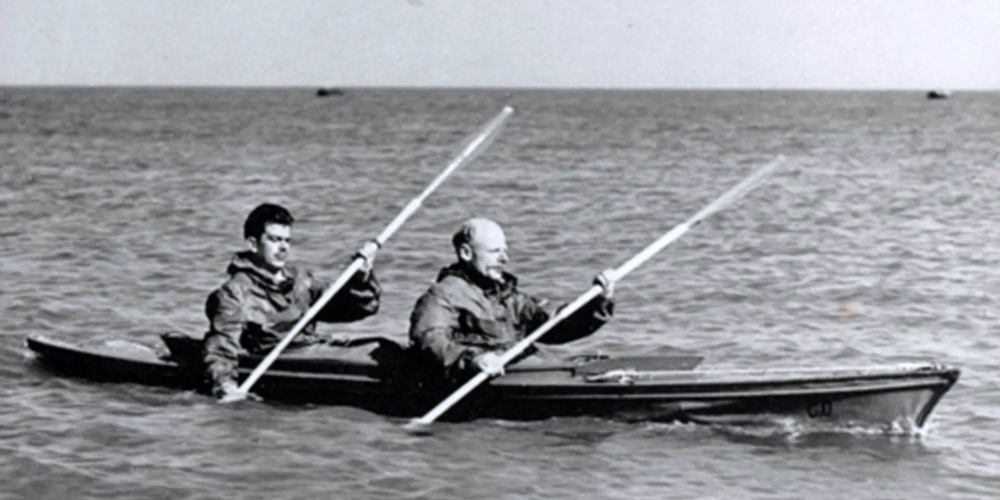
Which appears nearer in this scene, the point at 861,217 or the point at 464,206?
the point at 861,217

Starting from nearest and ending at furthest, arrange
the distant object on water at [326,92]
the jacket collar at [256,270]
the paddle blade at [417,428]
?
1. the paddle blade at [417,428]
2. the jacket collar at [256,270]
3. the distant object on water at [326,92]

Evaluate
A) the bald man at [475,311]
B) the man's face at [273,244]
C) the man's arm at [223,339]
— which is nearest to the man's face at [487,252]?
the bald man at [475,311]

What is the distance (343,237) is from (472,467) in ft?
56.9

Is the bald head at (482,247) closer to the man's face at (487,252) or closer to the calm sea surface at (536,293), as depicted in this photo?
the man's face at (487,252)

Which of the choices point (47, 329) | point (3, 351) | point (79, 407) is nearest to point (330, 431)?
point (79, 407)

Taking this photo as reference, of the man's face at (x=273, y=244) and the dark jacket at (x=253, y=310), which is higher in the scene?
the man's face at (x=273, y=244)

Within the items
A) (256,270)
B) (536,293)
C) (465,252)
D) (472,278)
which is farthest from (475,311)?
(536,293)

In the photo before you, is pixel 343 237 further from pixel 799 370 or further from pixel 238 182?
→ pixel 799 370

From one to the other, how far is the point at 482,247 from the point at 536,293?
30.1 ft

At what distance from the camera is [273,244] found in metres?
11.5

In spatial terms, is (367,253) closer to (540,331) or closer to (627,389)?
(540,331)

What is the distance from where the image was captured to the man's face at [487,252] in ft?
35.8

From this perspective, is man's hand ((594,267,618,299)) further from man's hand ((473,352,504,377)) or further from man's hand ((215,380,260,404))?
man's hand ((215,380,260,404))

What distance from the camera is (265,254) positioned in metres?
11.6
